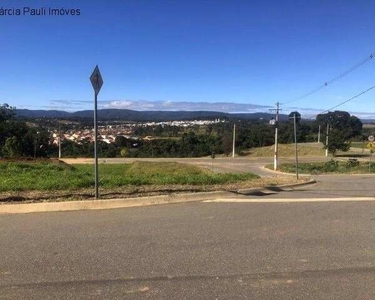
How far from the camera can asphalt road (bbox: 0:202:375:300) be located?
444cm

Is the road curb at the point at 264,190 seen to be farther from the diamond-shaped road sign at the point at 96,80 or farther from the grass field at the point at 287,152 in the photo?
the grass field at the point at 287,152

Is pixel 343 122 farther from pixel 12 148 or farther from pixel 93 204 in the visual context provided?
pixel 93 204

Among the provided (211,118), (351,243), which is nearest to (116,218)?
(351,243)

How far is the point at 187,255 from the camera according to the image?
18.2ft

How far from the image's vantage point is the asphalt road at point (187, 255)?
175 inches

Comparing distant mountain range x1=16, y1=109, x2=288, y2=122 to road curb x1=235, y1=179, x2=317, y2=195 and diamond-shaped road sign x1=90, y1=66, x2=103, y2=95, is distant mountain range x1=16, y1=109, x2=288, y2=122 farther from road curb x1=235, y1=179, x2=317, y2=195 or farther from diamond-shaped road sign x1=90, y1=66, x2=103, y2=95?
diamond-shaped road sign x1=90, y1=66, x2=103, y2=95

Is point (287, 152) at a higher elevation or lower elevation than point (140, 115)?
lower

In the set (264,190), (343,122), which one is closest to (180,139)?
(343,122)

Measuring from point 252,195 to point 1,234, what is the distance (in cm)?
606

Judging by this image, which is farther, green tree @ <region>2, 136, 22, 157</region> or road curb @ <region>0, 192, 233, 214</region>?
green tree @ <region>2, 136, 22, 157</region>

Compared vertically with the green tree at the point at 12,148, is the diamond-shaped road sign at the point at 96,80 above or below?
above

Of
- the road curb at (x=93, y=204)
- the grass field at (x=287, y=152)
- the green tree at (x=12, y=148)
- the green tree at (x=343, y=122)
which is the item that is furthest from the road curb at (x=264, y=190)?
the green tree at (x=343, y=122)

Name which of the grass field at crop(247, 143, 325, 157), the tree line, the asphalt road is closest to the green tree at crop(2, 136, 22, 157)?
the tree line

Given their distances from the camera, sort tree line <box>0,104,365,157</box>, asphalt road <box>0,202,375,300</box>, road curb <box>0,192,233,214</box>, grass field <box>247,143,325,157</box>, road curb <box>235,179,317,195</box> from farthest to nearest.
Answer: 1. grass field <box>247,143,325,157</box>
2. tree line <box>0,104,365,157</box>
3. road curb <box>235,179,317,195</box>
4. road curb <box>0,192,233,214</box>
5. asphalt road <box>0,202,375,300</box>
